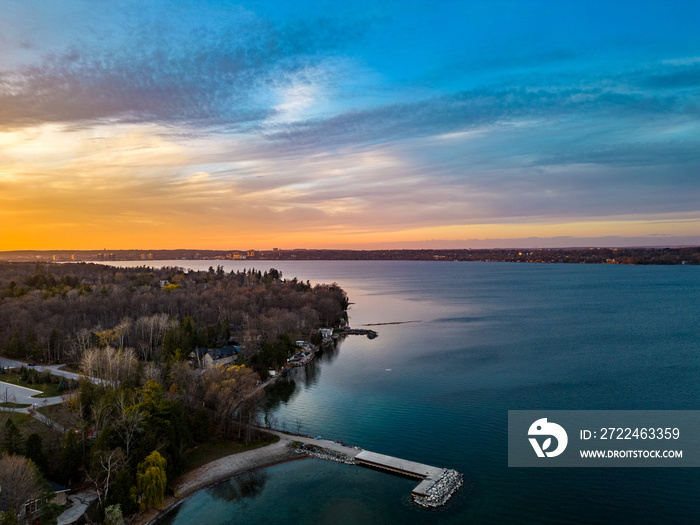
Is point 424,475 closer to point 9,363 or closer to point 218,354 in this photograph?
point 218,354

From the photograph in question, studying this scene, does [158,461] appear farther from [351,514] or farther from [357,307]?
[357,307]

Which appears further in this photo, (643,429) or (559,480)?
(643,429)

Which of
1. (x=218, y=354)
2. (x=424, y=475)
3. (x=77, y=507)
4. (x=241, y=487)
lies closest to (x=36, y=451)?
(x=77, y=507)

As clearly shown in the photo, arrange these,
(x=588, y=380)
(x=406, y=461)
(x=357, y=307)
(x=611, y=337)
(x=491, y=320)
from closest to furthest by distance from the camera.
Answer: (x=406, y=461)
(x=588, y=380)
(x=611, y=337)
(x=491, y=320)
(x=357, y=307)

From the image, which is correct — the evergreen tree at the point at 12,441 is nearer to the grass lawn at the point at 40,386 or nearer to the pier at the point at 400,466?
the grass lawn at the point at 40,386

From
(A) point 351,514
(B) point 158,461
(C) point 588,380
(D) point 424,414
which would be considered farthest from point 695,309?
(B) point 158,461

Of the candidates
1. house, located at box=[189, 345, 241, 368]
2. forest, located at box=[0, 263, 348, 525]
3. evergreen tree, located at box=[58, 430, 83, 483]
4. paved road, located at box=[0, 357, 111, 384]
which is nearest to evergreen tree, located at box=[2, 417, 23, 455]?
forest, located at box=[0, 263, 348, 525]
